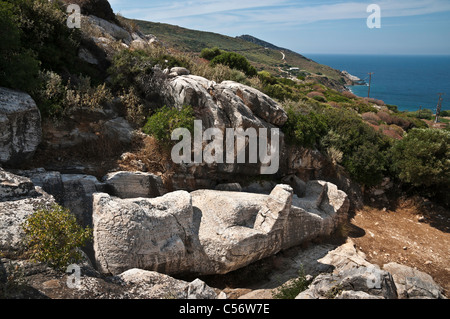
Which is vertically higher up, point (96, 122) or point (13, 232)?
point (96, 122)

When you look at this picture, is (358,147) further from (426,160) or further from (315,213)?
(315,213)

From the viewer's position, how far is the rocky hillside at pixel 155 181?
690cm

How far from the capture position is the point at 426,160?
14.6m

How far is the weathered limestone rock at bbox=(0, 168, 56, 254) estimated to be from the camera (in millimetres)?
6129

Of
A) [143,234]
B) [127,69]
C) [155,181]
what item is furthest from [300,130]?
Answer: [143,234]

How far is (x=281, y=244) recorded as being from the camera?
10.2 metres

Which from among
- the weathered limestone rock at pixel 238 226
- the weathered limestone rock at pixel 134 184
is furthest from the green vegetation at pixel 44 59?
the weathered limestone rock at pixel 238 226

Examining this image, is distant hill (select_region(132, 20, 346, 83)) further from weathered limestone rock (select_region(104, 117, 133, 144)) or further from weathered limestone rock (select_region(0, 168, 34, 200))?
weathered limestone rock (select_region(0, 168, 34, 200))

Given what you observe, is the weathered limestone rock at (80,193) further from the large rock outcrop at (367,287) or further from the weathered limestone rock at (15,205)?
the large rock outcrop at (367,287)

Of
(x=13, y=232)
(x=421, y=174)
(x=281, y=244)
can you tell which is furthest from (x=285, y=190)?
(x=421, y=174)

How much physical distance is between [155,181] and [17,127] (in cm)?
449

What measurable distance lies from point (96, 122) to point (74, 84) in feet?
7.87

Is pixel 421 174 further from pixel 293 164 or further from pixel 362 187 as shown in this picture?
pixel 293 164

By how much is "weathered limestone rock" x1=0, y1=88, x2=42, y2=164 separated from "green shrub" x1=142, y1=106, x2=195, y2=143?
3737 millimetres
